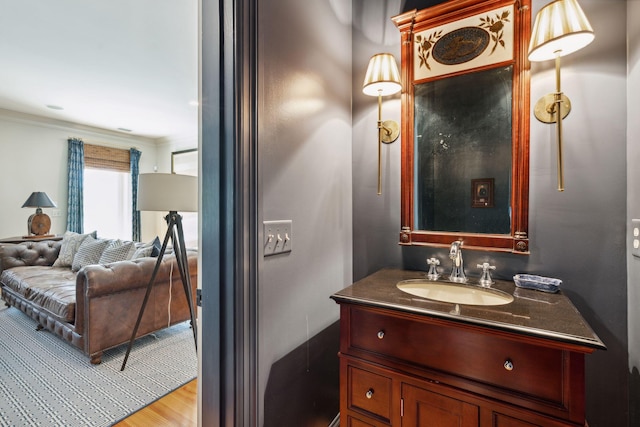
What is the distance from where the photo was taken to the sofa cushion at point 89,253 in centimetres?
337

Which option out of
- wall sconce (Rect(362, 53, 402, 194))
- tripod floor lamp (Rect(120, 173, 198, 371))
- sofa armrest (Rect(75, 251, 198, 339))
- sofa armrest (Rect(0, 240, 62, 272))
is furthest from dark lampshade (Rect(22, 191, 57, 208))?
wall sconce (Rect(362, 53, 402, 194))

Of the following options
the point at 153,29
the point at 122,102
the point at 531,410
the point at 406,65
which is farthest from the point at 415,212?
the point at 122,102

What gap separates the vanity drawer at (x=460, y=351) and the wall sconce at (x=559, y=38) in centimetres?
69

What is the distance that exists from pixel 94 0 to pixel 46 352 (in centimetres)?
280

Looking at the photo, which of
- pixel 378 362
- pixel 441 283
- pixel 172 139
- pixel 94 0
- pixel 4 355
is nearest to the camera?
pixel 378 362

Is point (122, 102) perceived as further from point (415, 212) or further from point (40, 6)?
point (415, 212)

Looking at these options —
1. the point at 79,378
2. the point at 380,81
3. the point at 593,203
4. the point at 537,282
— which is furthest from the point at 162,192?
the point at 593,203

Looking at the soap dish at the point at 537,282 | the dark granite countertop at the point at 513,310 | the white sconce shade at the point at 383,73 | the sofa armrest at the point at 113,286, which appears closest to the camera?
the dark granite countertop at the point at 513,310

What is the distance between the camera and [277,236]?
1.12m

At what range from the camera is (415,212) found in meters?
1.51

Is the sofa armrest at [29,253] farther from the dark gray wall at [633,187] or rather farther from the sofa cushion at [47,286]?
the dark gray wall at [633,187]

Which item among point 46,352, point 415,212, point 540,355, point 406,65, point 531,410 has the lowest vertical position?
point 46,352

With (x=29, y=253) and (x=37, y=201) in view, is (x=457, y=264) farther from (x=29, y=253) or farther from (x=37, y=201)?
(x=37, y=201)

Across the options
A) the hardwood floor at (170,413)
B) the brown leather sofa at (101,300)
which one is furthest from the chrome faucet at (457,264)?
the brown leather sofa at (101,300)
